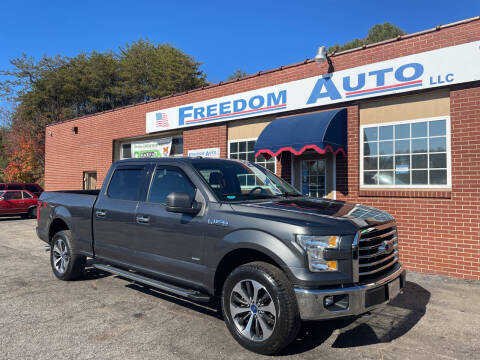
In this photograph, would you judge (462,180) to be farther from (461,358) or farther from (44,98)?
(44,98)

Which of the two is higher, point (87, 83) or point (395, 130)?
point (87, 83)

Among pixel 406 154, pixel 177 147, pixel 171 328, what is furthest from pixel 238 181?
pixel 177 147

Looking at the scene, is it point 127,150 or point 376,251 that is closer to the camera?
point 376,251

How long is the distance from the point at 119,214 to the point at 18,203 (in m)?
13.6

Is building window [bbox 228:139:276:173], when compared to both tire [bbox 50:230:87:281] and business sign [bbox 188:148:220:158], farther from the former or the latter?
tire [bbox 50:230:87:281]

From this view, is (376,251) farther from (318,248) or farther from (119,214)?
(119,214)

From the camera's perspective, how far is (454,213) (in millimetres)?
7055

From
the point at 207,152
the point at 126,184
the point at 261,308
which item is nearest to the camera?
the point at 261,308

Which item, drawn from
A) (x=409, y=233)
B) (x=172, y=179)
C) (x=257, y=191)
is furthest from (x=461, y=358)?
(x=409, y=233)

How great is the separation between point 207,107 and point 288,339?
30.7ft

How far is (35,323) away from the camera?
4.15 meters

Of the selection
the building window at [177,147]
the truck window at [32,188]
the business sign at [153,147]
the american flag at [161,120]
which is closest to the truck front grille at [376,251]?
the building window at [177,147]

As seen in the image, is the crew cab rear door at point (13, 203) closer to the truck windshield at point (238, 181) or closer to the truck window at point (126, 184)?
the truck window at point (126, 184)

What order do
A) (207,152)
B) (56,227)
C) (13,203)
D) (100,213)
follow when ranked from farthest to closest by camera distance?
(13,203)
(207,152)
(56,227)
(100,213)
